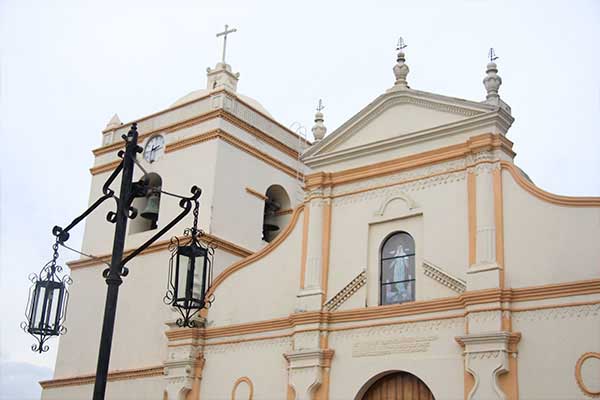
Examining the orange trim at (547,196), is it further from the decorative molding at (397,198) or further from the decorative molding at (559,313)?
the decorative molding at (397,198)

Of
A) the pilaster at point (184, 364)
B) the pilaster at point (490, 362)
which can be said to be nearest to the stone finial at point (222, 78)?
the pilaster at point (184, 364)

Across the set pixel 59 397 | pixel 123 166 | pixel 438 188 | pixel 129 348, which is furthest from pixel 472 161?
pixel 59 397

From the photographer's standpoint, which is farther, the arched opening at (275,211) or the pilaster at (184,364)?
the arched opening at (275,211)

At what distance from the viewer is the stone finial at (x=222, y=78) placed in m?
21.9

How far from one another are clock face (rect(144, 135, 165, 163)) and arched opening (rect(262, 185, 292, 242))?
2.92 metres

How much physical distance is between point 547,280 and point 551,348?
1081 mm

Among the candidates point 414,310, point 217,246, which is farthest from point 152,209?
point 414,310

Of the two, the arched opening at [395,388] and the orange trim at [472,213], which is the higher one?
the orange trim at [472,213]

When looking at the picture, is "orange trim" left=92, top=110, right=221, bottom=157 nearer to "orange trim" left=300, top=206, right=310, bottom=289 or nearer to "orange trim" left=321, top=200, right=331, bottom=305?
"orange trim" left=300, top=206, right=310, bottom=289

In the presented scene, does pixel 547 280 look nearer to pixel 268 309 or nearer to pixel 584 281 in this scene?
pixel 584 281

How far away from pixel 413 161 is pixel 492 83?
1.96 meters

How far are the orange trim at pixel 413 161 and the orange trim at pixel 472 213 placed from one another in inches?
19.7

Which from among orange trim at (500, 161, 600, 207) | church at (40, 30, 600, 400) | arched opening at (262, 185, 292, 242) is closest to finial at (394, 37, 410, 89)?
church at (40, 30, 600, 400)

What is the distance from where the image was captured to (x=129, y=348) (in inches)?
770
